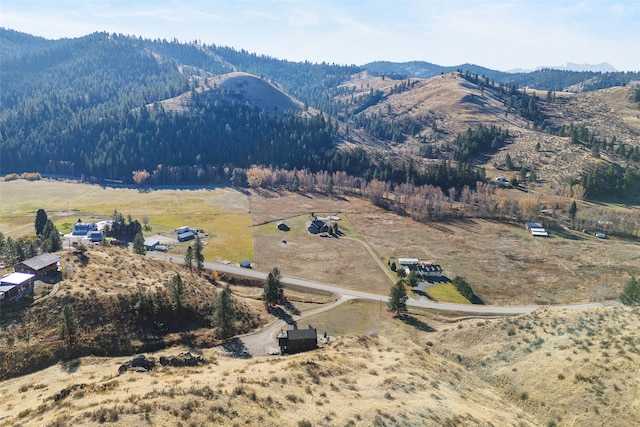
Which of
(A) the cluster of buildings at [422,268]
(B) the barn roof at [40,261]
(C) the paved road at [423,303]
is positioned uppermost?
(B) the barn roof at [40,261]

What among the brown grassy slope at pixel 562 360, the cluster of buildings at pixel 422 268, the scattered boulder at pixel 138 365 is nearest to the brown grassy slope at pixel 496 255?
the cluster of buildings at pixel 422 268

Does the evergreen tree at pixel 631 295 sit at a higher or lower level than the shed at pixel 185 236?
higher

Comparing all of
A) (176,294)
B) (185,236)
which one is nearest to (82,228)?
(185,236)

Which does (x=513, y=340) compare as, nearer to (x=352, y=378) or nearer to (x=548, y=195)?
(x=352, y=378)

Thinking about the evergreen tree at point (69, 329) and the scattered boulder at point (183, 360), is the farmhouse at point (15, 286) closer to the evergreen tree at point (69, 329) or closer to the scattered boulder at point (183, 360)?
the evergreen tree at point (69, 329)

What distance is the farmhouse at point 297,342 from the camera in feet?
177

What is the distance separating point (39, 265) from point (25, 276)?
3417mm

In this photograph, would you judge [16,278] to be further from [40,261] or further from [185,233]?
[185,233]

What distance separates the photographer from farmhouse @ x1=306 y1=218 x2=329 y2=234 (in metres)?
128

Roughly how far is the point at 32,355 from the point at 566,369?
6101 cm

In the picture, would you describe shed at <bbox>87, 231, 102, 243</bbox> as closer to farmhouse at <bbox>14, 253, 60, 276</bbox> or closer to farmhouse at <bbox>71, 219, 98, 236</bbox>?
farmhouse at <bbox>71, 219, 98, 236</bbox>

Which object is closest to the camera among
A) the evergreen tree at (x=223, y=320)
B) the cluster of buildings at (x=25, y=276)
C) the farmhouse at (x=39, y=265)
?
the cluster of buildings at (x=25, y=276)

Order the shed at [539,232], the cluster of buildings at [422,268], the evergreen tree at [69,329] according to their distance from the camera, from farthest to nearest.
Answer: the shed at [539,232], the cluster of buildings at [422,268], the evergreen tree at [69,329]

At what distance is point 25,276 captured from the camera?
5331cm
